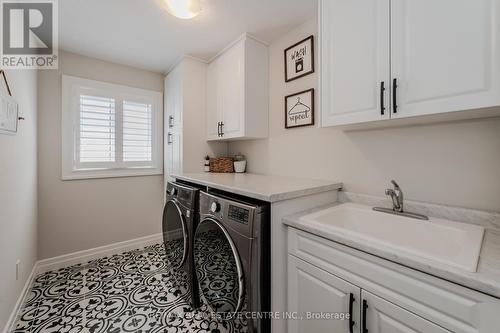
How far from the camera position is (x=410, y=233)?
3.78ft

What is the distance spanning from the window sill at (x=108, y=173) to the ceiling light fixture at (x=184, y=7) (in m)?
1.91

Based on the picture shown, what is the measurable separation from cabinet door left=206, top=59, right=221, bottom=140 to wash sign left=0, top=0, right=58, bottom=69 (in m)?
1.33

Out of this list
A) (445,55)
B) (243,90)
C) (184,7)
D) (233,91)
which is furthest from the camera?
(233,91)

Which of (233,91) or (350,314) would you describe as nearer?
(350,314)

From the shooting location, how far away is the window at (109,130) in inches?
91.2

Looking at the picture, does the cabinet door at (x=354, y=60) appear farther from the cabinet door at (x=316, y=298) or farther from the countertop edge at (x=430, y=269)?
the cabinet door at (x=316, y=298)

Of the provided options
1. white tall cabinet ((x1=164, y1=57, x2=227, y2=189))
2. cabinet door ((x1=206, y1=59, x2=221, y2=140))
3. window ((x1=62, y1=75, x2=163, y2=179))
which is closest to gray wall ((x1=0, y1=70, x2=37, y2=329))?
window ((x1=62, y1=75, x2=163, y2=179))

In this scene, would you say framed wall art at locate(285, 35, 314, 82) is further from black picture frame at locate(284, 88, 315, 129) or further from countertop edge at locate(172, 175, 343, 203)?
countertop edge at locate(172, 175, 343, 203)

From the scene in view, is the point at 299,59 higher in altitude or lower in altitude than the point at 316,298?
higher

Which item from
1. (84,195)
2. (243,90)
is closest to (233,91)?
(243,90)

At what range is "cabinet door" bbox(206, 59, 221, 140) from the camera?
2359 millimetres

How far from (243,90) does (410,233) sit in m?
1.66

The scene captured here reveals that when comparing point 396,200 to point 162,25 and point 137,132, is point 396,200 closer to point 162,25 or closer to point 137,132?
point 162,25

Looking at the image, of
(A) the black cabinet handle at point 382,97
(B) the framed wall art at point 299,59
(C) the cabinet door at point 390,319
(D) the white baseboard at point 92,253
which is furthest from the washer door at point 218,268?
(D) the white baseboard at point 92,253
